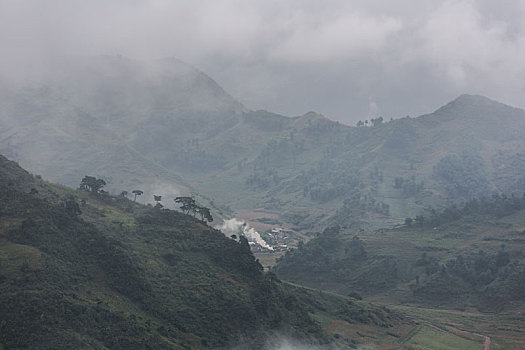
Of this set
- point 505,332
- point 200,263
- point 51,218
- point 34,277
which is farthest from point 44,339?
point 505,332

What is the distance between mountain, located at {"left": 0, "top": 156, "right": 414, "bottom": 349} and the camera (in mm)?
83625

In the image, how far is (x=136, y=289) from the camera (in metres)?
105

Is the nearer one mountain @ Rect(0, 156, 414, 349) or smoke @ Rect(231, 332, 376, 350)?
mountain @ Rect(0, 156, 414, 349)

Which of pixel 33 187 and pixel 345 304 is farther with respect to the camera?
pixel 345 304

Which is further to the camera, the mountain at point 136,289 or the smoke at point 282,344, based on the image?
the smoke at point 282,344

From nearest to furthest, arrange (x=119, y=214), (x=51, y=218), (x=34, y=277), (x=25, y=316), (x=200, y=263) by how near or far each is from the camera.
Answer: (x=25, y=316), (x=34, y=277), (x=51, y=218), (x=200, y=263), (x=119, y=214)

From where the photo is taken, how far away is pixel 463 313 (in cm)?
18788

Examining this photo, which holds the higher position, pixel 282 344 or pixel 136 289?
pixel 136 289

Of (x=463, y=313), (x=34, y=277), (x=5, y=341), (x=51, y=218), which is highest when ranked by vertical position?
(x=463, y=313)

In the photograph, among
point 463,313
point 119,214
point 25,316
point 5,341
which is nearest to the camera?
point 5,341

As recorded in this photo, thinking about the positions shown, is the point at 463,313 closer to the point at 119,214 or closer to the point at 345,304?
the point at 345,304

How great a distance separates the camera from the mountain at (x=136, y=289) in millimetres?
83625

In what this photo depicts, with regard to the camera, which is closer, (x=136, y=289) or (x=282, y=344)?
(x=136, y=289)

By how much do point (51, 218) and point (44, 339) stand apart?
142 feet
